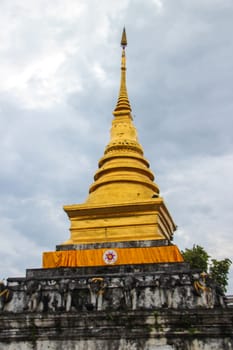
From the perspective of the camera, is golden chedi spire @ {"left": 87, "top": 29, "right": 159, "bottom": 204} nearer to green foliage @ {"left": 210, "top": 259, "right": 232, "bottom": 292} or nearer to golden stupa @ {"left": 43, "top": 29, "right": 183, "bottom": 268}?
golden stupa @ {"left": 43, "top": 29, "right": 183, "bottom": 268}

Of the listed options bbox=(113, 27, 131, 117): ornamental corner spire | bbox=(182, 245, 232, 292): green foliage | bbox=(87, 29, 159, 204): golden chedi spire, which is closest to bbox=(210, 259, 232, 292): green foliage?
bbox=(182, 245, 232, 292): green foliage

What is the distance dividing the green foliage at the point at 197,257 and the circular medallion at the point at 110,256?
688cm

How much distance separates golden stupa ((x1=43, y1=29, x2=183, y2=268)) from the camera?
58.3 feet

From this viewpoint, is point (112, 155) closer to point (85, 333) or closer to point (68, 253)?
point (68, 253)

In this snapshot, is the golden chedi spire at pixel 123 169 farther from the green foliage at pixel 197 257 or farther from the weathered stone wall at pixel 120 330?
the weathered stone wall at pixel 120 330

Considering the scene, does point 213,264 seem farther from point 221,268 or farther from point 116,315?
point 116,315

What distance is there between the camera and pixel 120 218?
19.8 metres

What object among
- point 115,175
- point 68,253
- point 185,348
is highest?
point 115,175

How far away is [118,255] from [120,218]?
2.35m

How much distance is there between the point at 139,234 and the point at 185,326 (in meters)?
7.27

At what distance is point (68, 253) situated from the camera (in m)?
18.2

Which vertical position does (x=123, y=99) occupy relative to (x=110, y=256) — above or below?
above

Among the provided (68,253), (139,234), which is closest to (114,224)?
(139,234)

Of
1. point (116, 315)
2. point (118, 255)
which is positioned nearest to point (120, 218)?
point (118, 255)
